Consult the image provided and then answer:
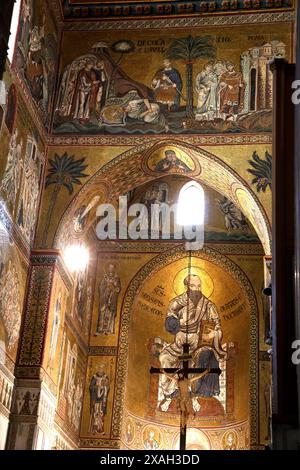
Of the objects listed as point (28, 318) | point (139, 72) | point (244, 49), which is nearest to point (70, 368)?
point (28, 318)

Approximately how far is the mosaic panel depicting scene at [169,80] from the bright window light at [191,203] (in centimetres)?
391

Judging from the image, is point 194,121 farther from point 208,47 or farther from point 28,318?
point 28,318

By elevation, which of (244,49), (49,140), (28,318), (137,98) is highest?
(244,49)

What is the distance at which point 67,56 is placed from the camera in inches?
675

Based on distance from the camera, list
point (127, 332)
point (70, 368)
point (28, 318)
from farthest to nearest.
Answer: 1. point (127, 332)
2. point (70, 368)
3. point (28, 318)

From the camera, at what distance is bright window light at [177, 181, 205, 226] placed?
20.2 metres

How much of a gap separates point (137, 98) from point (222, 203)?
4911mm

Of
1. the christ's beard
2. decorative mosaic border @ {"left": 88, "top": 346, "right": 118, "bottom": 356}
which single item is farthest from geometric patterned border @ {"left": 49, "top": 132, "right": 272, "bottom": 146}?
the christ's beard

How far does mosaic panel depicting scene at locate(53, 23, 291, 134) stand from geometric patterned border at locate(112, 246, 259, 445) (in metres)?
4.93

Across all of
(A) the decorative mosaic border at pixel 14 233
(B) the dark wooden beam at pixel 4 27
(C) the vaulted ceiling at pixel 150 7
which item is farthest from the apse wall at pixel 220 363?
(B) the dark wooden beam at pixel 4 27

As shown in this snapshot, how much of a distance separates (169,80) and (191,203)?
4.29 metres

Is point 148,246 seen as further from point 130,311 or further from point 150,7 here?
point 150,7

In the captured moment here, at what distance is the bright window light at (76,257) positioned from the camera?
1636cm

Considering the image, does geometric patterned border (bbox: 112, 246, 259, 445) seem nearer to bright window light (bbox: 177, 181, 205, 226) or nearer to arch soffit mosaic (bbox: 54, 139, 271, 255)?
bright window light (bbox: 177, 181, 205, 226)
